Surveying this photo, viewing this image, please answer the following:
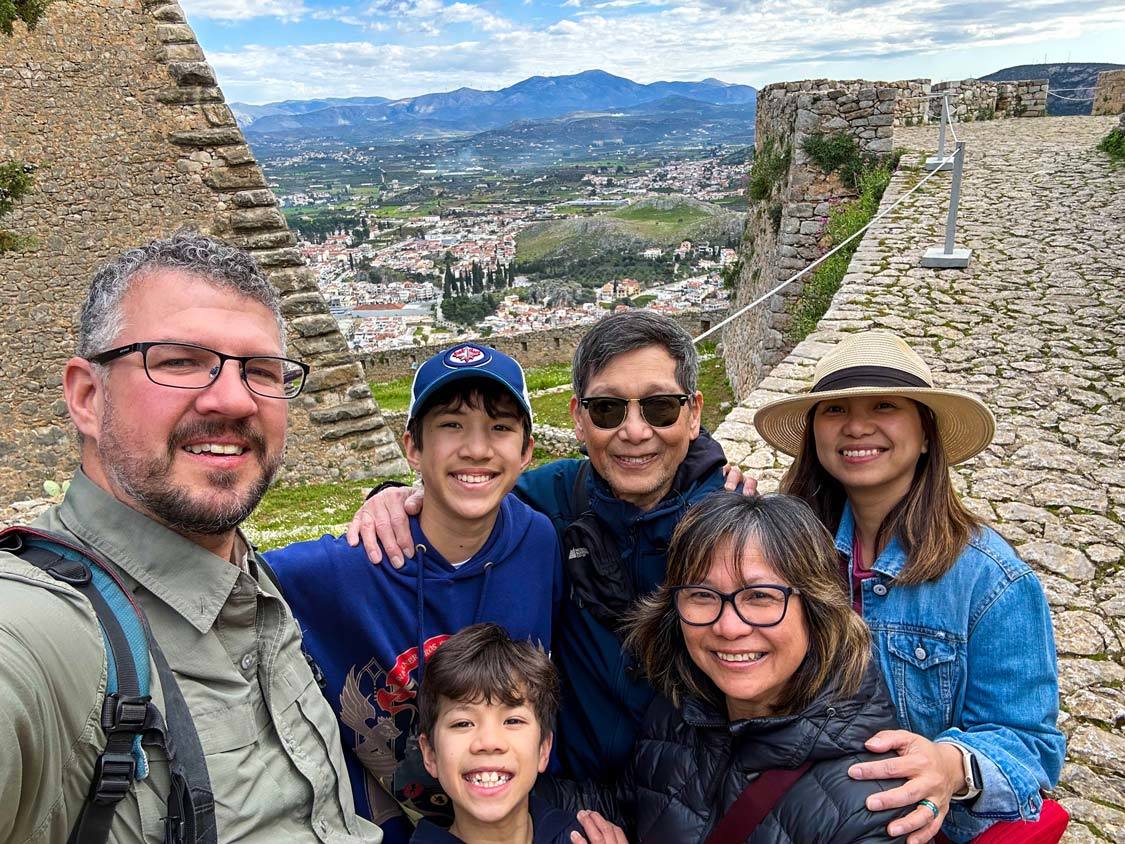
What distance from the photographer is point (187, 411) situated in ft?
5.51

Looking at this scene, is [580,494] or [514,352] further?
[514,352]

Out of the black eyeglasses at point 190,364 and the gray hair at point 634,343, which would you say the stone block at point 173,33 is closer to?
the gray hair at point 634,343

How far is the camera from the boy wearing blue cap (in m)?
2.15

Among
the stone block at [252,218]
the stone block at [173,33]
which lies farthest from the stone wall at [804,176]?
the stone block at [173,33]

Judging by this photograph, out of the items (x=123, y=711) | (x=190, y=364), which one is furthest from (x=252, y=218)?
(x=123, y=711)

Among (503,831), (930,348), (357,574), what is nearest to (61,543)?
(357,574)

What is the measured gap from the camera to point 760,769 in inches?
70.5

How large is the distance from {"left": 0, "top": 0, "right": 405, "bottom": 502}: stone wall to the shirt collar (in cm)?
687

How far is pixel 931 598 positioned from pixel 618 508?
3.02ft

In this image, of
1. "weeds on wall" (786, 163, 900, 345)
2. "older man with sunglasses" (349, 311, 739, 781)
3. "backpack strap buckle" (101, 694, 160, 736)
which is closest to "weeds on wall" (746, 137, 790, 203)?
"weeds on wall" (786, 163, 900, 345)

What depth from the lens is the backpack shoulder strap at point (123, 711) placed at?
4.12 ft

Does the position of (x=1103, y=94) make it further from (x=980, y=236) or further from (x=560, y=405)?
(x=560, y=405)

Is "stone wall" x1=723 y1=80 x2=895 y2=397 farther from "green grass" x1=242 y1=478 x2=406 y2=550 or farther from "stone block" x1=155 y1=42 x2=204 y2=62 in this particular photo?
"stone block" x1=155 y1=42 x2=204 y2=62

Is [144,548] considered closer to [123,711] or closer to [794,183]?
[123,711]
